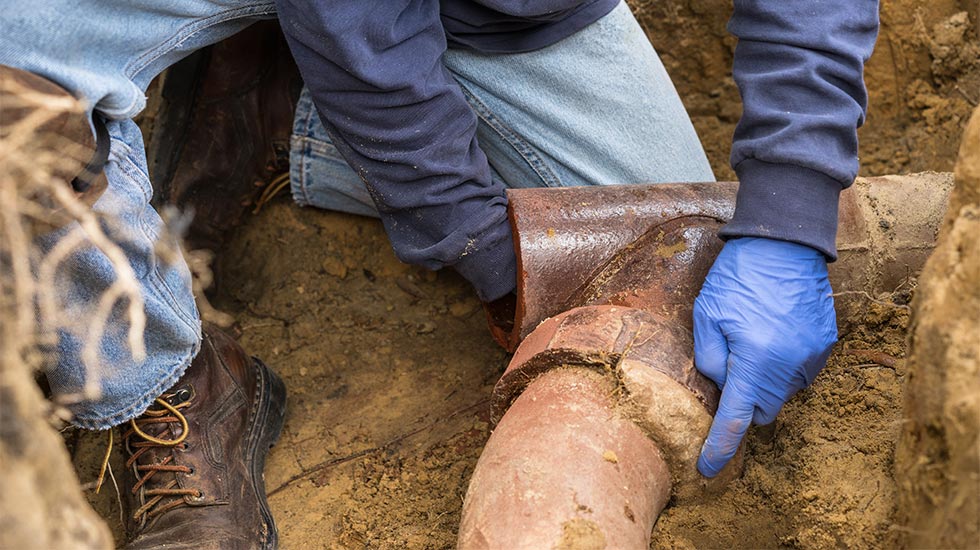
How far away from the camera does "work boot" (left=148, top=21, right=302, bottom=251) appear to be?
2.30m

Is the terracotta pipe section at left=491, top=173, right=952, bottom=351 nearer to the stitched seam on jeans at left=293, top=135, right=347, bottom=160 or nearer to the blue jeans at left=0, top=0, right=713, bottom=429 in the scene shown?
the blue jeans at left=0, top=0, right=713, bottom=429

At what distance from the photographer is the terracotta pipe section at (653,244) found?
166cm

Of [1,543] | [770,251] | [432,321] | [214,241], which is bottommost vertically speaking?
[432,321]

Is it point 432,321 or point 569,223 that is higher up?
point 569,223

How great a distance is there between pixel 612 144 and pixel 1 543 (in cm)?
157

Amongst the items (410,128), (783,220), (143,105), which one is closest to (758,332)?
(783,220)

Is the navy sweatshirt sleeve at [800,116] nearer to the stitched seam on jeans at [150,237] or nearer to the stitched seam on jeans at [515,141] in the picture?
the stitched seam on jeans at [515,141]

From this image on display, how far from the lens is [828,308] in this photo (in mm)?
1569

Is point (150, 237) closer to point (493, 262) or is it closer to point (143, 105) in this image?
point (143, 105)

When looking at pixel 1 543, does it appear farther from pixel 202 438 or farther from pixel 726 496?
pixel 726 496

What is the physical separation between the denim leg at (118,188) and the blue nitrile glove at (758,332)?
39.1 inches

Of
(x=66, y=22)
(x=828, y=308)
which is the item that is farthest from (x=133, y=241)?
(x=828, y=308)

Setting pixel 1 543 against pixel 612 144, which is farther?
pixel 612 144

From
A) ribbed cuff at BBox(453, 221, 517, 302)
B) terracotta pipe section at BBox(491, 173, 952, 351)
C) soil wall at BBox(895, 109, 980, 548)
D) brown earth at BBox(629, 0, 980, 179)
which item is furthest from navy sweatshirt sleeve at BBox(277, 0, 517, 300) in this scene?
brown earth at BBox(629, 0, 980, 179)
